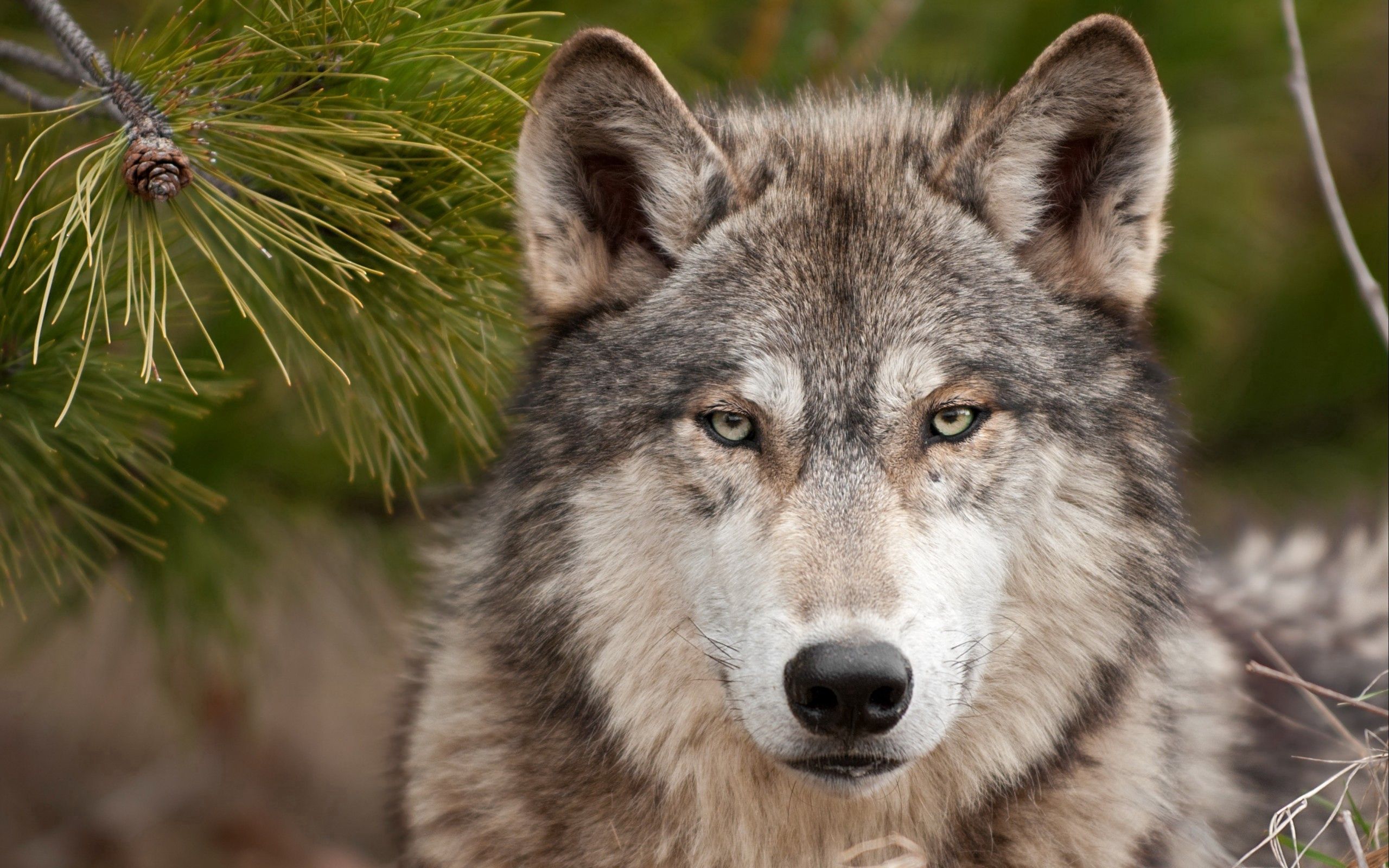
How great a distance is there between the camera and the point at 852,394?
2.77 meters

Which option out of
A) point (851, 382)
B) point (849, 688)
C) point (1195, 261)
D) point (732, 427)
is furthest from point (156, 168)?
point (1195, 261)

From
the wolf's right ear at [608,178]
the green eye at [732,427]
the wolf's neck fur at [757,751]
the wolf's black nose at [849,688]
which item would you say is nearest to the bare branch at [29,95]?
the wolf's right ear at [608,178]

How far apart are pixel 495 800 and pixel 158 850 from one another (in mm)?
3620

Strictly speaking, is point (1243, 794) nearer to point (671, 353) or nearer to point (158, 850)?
point (671, 353)

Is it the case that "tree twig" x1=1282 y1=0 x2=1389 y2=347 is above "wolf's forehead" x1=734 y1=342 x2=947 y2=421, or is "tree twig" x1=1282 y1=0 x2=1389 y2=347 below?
above

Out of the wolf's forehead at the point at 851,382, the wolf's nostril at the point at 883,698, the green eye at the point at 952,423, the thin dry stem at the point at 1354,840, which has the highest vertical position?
the wolf's forehead at the point at 851,382

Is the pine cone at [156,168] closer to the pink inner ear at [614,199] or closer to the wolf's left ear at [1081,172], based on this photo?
the pink inner ear at [614,199]

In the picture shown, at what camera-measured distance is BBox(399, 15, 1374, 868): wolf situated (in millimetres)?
2771

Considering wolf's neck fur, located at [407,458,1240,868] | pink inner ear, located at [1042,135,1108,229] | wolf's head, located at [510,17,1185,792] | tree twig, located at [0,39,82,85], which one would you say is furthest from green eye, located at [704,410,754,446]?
tree twig, located at [0,39,82,85]

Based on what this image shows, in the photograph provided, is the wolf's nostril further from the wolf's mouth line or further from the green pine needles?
the green pine needles

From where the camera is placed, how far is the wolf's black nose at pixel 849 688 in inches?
93.8

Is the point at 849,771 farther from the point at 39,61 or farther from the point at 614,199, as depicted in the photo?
the point at 39,61

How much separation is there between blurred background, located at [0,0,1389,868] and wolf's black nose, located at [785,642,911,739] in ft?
6.70

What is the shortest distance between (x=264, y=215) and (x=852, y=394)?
1.39 m
